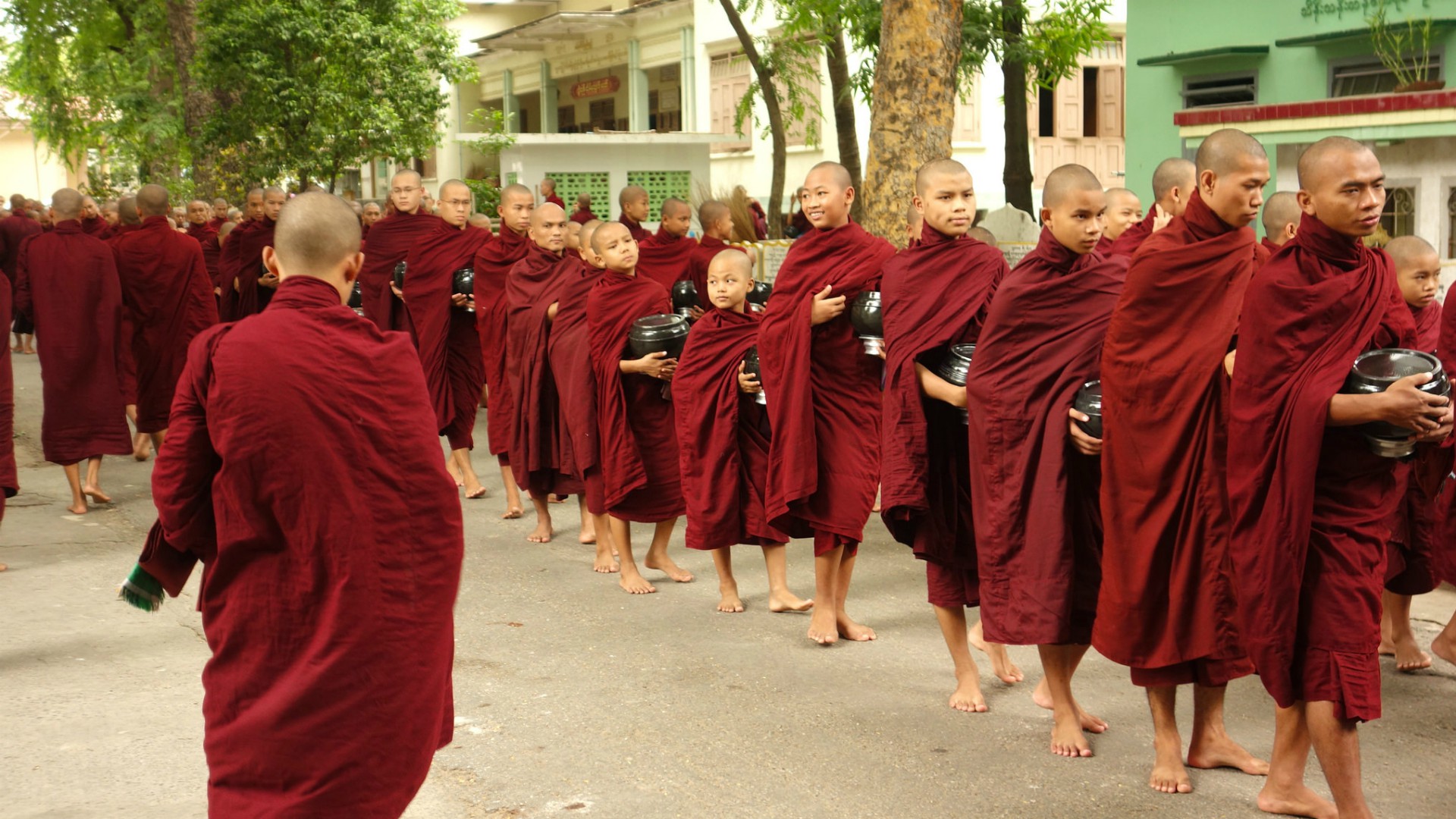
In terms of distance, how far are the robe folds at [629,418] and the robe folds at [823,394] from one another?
47.6 inches

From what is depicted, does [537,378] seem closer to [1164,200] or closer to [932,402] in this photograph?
[932,402]

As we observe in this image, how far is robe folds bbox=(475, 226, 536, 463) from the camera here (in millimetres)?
8500

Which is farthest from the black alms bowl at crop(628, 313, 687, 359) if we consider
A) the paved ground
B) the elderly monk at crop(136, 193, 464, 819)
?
the elderly monk at crop(136, 193, 464, 819)

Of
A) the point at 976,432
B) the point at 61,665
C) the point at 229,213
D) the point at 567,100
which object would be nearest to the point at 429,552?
the point at 976,432

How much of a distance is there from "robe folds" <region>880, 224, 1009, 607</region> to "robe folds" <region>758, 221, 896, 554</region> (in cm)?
59

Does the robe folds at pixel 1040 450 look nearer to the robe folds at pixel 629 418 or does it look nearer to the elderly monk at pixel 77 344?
the robe folds at pixel 629 418

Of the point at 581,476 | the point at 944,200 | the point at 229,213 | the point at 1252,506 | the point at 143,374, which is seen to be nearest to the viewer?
the point at 1252,506

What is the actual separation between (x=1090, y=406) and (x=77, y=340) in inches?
284

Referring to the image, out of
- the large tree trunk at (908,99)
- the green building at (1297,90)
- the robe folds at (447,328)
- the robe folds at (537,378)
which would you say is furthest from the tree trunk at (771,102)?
the robe folds at (537,378)

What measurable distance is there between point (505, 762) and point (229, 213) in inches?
495

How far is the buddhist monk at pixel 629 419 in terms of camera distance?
692 cm

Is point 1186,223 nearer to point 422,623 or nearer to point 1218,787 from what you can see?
point 1218,787

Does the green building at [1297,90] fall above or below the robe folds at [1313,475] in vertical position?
above

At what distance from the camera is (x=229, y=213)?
15820 millimetres
